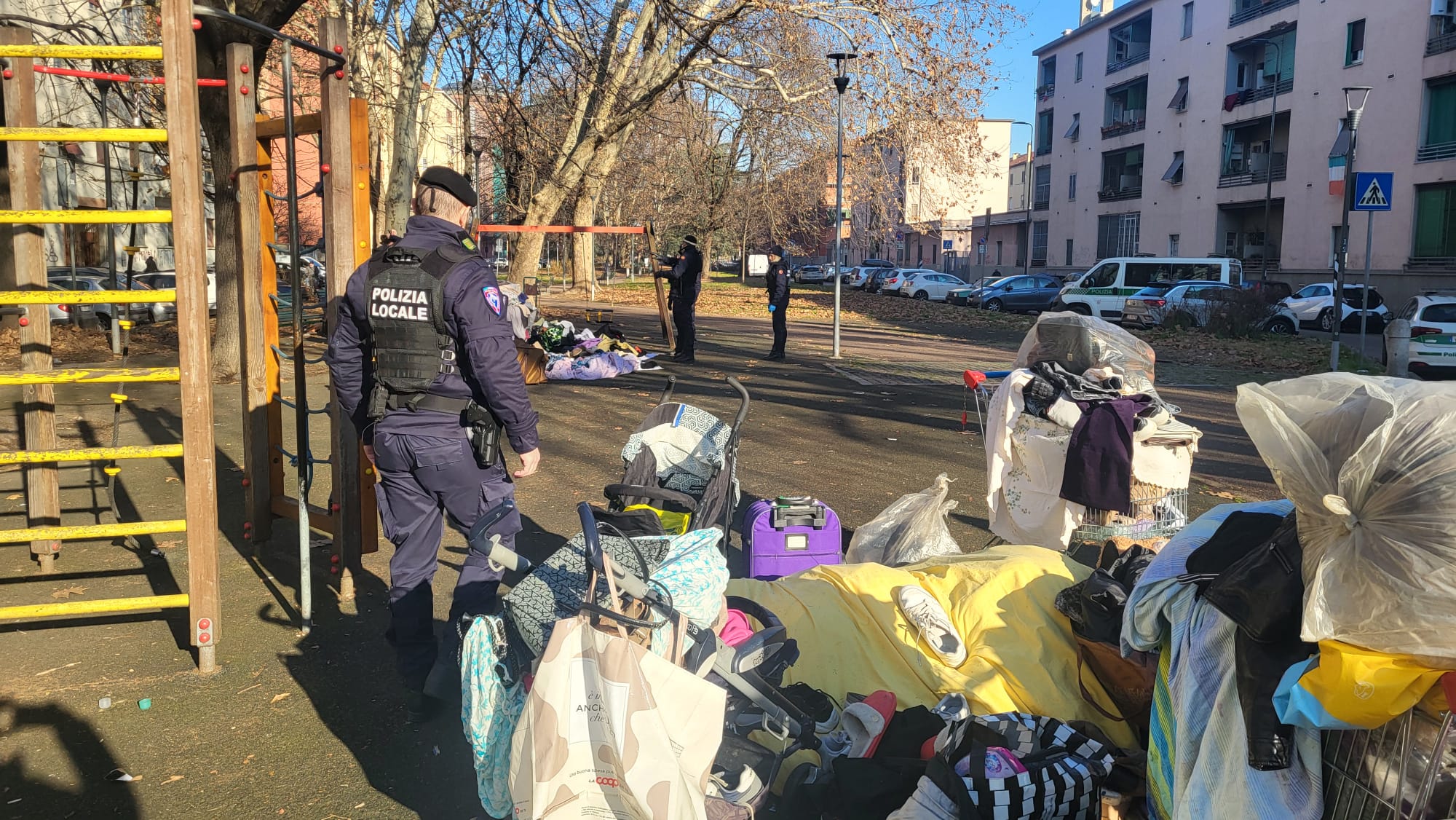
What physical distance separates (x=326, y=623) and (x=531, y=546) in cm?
140

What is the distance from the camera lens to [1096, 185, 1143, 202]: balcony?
165ft

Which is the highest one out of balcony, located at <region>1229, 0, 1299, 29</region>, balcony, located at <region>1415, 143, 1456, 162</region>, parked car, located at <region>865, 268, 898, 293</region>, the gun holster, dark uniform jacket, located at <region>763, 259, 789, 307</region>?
balcony, located at <region>1229, 0, 1299, 29</region>

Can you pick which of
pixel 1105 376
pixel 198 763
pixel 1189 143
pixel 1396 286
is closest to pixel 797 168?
pixel 1189 143

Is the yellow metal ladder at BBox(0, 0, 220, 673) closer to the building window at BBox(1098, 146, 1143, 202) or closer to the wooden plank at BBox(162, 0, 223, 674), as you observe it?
the wooden plank at BBox(162, 0, 223, 674)

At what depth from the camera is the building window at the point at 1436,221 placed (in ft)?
108

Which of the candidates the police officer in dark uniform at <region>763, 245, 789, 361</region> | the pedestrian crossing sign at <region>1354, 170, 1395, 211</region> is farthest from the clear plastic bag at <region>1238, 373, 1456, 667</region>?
the police officer in dark uniform at <region>763, 245, 789, 361</region>

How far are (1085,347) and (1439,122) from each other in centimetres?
3548

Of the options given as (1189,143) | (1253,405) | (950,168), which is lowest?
(1253,405)

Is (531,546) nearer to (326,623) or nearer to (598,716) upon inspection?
(326,623)

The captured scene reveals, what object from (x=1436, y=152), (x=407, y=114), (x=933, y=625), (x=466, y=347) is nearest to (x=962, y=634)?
(x=933, y=625)

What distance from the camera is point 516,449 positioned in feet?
13.5

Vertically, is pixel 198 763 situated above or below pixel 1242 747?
below

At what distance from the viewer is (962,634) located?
396 centimetres

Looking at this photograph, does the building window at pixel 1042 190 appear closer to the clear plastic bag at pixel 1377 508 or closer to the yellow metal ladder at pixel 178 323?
the yellow metal ladder at pixel 178 323
